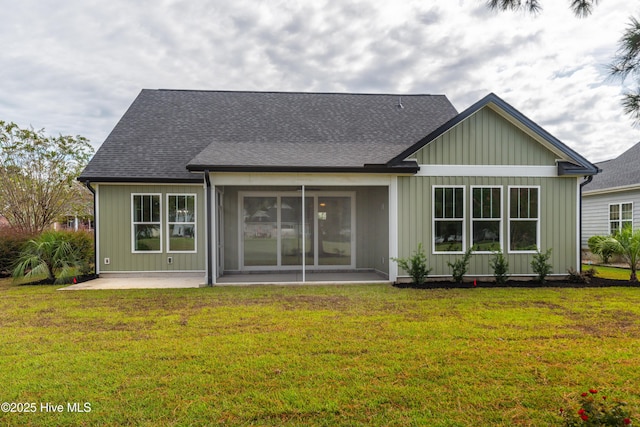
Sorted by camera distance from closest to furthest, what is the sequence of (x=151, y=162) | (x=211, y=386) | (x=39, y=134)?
(x=211, y=386) → (x=151, y=162) → (x=39, y=134)

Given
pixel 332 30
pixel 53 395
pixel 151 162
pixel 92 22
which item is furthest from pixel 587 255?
pixel 92 22

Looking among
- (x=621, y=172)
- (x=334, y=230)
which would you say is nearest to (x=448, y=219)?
(x=334, y=230)

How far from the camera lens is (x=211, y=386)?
138 inches

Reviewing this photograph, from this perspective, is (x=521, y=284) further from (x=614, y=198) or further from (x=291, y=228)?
(x=614, y=198)

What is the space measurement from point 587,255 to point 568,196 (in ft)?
25.5

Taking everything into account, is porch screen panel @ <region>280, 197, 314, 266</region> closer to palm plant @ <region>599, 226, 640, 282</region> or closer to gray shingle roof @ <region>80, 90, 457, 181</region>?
gray shingle roof @ <region>80, 90, 457, 181</region>

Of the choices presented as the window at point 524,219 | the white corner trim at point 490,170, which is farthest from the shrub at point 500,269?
the white corner trim at point 490,170

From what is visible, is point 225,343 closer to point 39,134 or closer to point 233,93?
point 233,93

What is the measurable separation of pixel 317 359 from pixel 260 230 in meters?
7.26

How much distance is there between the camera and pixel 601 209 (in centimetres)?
1566

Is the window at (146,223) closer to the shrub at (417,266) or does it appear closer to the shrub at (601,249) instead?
the shrub at (417,266)

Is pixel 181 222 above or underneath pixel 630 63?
underneath

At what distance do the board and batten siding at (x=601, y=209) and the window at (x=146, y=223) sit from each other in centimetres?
1620

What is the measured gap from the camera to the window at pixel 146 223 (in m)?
10.5
